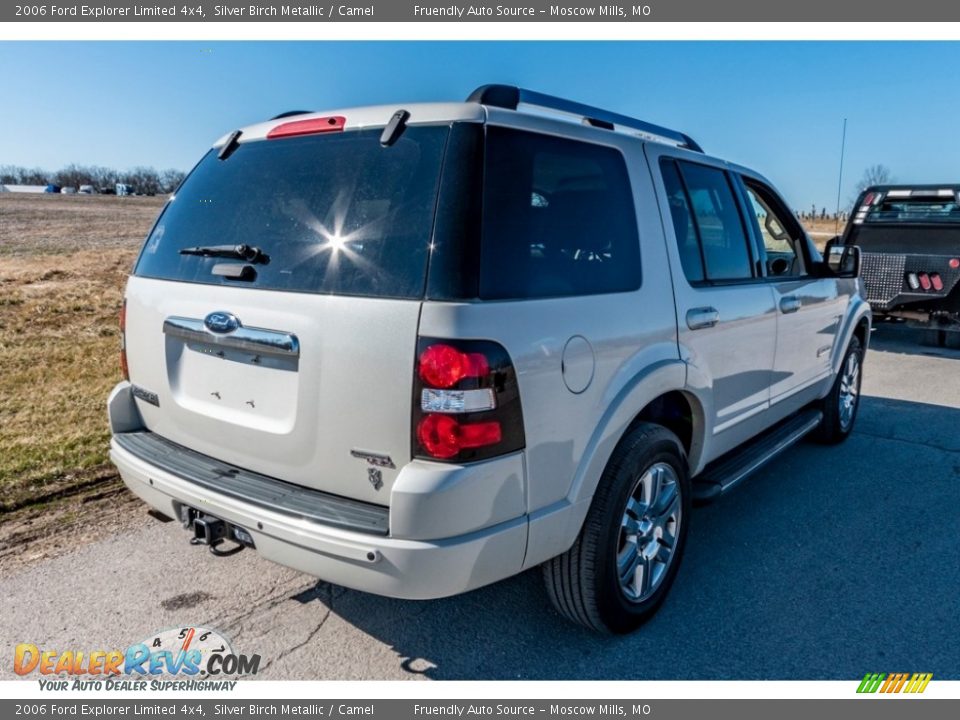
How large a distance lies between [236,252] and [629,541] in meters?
1.97

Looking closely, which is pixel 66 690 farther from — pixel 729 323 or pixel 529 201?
pixel 729 323

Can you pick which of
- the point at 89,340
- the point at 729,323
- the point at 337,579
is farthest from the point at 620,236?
the point at 89,340

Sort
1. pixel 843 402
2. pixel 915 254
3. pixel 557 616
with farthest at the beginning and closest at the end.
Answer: pixel 915 254, pixel 843 402, pixel 557 616

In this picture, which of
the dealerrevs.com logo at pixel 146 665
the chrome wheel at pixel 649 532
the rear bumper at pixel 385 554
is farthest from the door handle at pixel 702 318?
the dealerrevs.com logo at pixel 146 665

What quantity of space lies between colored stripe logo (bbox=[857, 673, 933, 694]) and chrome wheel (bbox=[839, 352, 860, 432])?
9.79ft

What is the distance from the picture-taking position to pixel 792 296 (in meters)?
4.33

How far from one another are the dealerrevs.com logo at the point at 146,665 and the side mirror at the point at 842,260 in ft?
14.1

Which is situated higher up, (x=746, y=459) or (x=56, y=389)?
(x=746, y=459)

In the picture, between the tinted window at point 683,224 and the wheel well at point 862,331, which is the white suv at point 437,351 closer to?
the tinted window at point 683,224

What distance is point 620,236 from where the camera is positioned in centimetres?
296

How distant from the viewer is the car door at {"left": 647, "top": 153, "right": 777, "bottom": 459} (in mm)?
3275

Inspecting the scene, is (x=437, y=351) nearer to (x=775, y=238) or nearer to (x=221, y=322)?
(x=221, y=322)

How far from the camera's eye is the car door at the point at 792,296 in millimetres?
4219

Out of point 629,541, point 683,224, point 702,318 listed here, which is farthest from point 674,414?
point 683,224
